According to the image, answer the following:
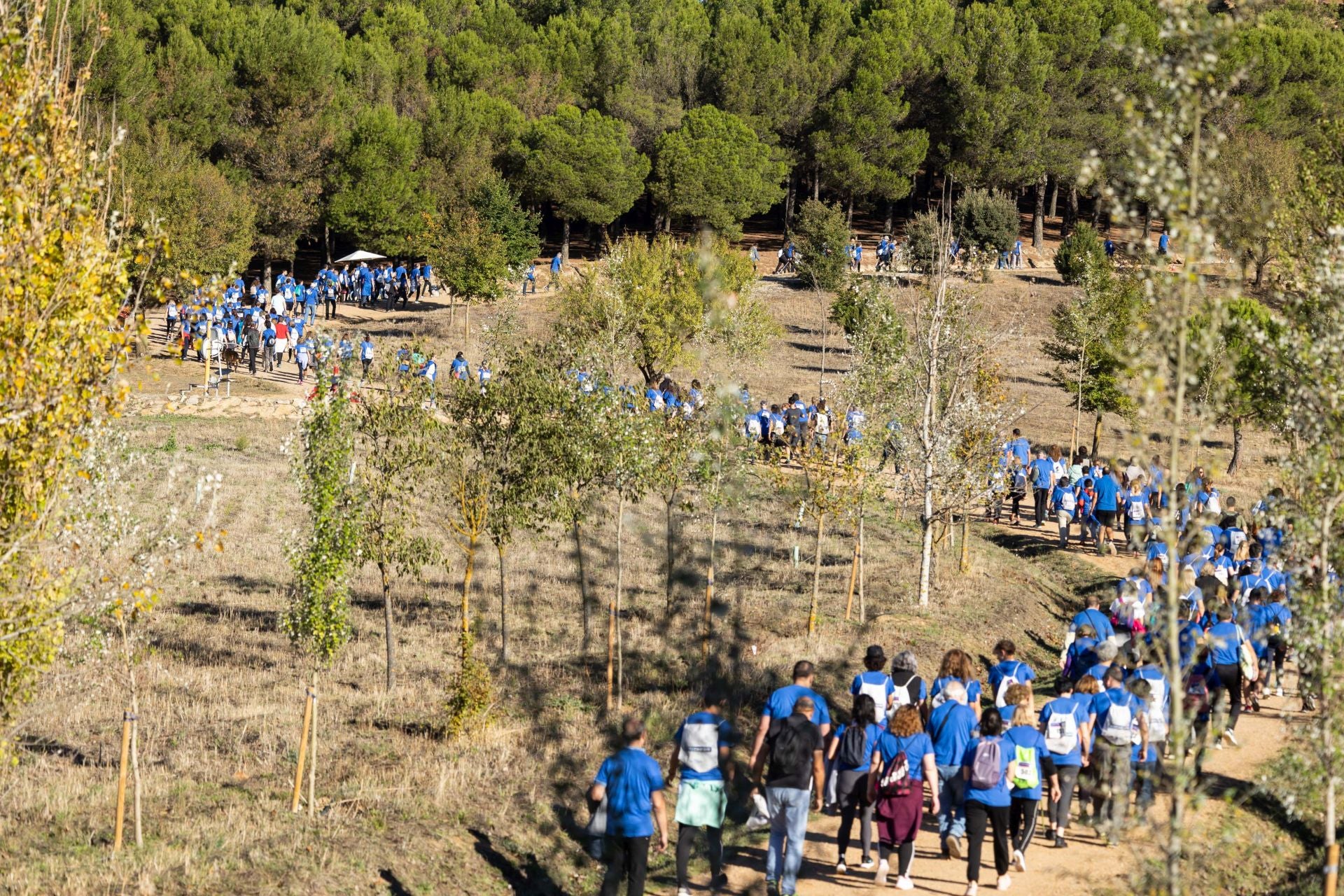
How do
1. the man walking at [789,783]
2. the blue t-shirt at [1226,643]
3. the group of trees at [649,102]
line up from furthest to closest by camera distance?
the group of trees at [649,102] < the blue t-shirt at [1226,643] < the man walking at [789,783]

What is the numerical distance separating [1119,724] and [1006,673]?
1122mm

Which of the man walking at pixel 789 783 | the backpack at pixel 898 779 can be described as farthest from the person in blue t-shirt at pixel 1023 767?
the man walking at pixel 789 783

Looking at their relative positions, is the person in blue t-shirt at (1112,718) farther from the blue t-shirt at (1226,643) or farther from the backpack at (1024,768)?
the blue t-shirt at (1226,643)

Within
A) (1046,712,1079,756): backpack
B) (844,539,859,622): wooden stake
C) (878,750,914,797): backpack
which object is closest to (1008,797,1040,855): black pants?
(1046,712,1079,756): backpack

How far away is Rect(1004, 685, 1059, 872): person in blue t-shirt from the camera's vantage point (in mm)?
11367

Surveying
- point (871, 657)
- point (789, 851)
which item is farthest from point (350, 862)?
point (871, 657)

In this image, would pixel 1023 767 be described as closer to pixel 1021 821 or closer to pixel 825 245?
pixel 1021 821

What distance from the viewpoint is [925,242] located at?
143 feet

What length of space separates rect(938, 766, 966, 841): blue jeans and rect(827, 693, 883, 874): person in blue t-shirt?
657 millimetres

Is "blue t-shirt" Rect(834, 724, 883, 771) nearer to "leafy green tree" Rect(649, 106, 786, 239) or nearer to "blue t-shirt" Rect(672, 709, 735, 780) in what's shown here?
"blue t-shirt" Rect(672, 709, 735, 780)

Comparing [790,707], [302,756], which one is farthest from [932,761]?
[302,756]

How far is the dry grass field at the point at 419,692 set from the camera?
38.4 feet

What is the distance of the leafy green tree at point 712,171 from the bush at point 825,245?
341 inches

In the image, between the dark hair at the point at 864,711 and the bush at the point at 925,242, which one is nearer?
the dark hair at the point at 864,711
